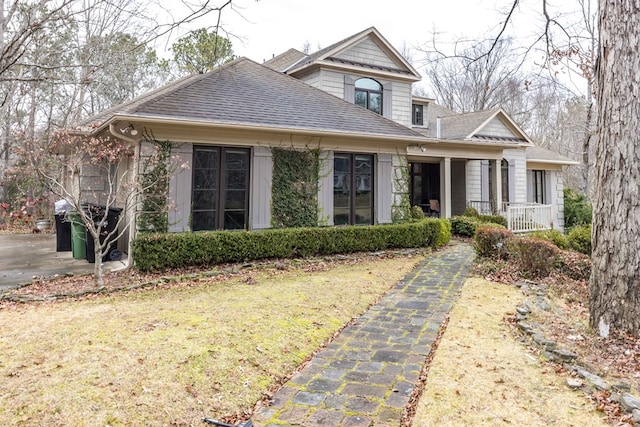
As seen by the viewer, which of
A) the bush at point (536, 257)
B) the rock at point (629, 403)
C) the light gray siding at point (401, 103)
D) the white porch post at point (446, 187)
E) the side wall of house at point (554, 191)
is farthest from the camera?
the side wall of house at point (554, 191)

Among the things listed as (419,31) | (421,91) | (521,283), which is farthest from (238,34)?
(421,91)

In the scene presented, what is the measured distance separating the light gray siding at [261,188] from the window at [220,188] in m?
0.16

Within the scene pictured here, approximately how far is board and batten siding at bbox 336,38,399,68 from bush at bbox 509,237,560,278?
8855 mm

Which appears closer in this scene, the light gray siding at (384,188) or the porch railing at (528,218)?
the light gray siding at (384,188)

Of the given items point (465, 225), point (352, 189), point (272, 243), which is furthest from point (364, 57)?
point (272, 243)

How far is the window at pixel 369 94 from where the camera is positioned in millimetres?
14055

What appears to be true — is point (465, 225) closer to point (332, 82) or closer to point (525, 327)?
point (332, 82)

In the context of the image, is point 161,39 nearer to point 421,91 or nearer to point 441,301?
point 441,301

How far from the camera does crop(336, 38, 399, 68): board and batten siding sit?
13816mm

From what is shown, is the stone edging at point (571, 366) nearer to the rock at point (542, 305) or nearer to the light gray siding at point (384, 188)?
the rock at point (542, 305)

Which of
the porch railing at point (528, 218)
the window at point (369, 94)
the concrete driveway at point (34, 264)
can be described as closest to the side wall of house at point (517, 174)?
the porch railing at point (528, 218)

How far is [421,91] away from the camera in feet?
105

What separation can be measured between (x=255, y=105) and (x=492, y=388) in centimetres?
796

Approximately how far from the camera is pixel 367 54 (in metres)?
14.2
